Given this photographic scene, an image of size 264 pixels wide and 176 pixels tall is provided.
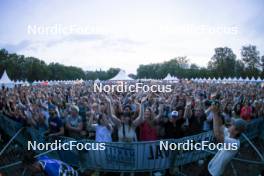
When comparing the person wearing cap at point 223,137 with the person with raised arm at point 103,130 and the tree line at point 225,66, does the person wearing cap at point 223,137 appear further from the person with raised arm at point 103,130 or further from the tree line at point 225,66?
the tree line at point 225,66

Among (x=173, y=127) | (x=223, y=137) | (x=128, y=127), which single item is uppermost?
(x=223, y=137)

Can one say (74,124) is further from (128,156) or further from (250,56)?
(250,56)

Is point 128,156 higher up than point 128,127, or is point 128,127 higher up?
point 128,127

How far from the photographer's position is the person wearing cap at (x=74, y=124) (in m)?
7.71

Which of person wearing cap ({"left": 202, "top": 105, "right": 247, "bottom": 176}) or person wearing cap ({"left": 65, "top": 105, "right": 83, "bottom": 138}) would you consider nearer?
person wearing cap ({"left": 202, "top": 105, "right": 247, "bottom": 176})

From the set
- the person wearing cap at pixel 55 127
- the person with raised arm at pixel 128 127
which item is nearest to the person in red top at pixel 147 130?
the person with raised arm at pixel 128 127

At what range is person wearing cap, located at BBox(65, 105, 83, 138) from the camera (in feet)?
25.3

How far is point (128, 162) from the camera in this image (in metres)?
6.24

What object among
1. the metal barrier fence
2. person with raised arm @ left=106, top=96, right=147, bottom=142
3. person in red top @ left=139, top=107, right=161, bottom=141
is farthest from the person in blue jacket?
person in red top @ left=139, top=107, right=161, bottom=141

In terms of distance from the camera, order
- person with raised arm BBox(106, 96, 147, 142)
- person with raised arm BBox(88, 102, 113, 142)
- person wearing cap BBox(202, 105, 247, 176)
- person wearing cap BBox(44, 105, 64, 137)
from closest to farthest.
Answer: person wearing cap BBox(202, 105, 247, 176) → person with raised arm BBox(106, 96, 147, 142) → person with raised arm BBox(88, 102, 113, 142) → person wearing cap BBox(44, 105, 64, 137)

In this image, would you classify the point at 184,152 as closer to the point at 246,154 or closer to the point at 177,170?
the point at 177,170

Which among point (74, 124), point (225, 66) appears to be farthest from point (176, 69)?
point (74, 124)

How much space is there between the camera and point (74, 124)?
795 centimetres

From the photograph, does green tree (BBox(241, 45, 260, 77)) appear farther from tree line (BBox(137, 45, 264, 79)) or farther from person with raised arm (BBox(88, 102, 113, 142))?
person with raised arm (BBox(88, 102, 113, 142))
